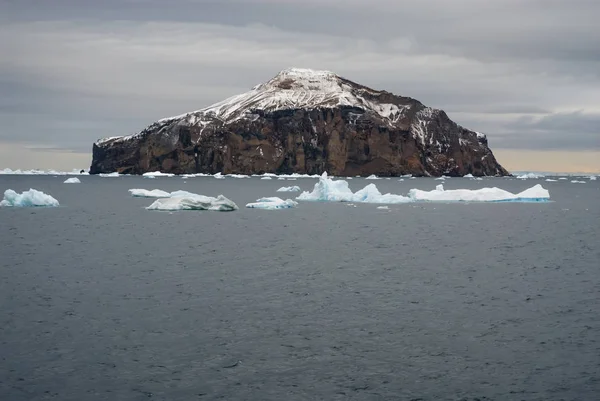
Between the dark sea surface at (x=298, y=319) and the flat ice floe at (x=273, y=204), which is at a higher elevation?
the flat ice floe at (x=273, y=204)

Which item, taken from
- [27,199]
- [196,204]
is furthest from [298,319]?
[27,199]

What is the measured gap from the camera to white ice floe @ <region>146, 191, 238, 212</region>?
50.9 meters

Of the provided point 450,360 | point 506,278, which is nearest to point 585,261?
point 506,278

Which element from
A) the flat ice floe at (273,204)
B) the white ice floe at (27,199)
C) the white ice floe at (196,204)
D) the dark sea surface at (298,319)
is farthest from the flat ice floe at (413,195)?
the dark sea surface at (298,319)

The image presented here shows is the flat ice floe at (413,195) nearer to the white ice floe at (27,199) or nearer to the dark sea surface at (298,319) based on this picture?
the white ice floe at (27,199)

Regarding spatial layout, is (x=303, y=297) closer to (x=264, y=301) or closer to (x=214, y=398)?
(x=264, y=301)

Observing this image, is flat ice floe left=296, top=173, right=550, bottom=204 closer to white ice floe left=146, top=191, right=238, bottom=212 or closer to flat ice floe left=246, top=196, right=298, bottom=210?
flat ice floe left=246, top=196, right=298, bottom=210

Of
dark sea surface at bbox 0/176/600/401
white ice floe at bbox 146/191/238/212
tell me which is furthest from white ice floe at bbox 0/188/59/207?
dark sea surface at bbox 0/176/600/401

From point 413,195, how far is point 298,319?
5058 cm

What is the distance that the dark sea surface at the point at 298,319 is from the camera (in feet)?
40.3

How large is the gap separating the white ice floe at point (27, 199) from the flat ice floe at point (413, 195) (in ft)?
77.0

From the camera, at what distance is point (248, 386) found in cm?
1209

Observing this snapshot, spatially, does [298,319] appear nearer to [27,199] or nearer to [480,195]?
[27,199]

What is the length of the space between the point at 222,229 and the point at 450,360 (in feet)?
92.2
